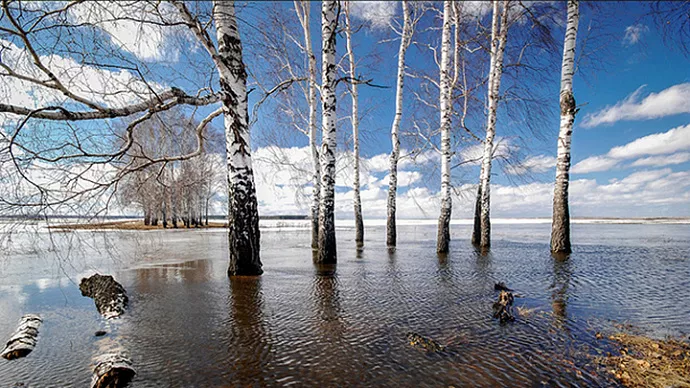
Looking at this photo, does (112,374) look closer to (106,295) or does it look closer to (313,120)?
(106,295)

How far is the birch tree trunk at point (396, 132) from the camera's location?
11711mm

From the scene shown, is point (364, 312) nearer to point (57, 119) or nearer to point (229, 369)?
point (229, 369)

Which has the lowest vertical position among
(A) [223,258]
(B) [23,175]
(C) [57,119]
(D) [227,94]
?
(A) [223,258]

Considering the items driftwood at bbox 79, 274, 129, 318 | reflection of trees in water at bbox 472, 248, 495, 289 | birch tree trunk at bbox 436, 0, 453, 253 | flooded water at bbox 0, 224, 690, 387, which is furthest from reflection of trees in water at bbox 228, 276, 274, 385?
birch tree trunk at bbox 436, 0, 453, 253

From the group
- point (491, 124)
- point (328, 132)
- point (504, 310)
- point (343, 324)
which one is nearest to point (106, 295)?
point (343, 324)

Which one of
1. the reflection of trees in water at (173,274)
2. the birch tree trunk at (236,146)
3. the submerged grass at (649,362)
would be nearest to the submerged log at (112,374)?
the reflection of trees in water at (173,274)

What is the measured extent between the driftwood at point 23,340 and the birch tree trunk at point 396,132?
9.99 meters

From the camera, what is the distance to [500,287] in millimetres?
4477

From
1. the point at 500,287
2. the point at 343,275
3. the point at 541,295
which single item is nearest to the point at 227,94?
the point at 343,275

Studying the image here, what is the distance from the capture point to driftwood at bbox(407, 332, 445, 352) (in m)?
2.44

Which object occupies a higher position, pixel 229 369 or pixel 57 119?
pixel 57 119

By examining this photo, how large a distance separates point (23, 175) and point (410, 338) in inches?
196

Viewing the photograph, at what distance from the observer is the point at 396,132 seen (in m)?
12.1

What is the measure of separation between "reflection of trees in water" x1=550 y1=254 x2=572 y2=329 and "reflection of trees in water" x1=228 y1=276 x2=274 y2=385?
2832 mm
